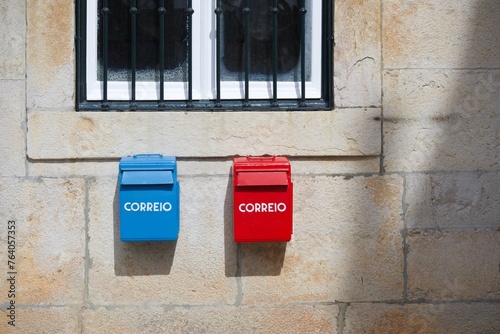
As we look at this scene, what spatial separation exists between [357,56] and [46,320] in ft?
6.82

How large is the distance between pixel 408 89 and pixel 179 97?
1187mm

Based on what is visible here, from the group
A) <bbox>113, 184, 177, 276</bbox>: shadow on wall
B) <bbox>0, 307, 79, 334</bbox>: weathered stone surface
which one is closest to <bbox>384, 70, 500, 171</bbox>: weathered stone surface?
<bbox>113, 184, 177, 276</bbox>: shadow on wall

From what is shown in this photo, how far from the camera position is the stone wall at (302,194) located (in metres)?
3.88

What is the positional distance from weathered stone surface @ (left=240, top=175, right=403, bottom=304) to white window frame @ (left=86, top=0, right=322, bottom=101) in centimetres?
53

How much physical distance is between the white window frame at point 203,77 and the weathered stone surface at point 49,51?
0.49ft

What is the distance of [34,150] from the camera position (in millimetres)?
3865

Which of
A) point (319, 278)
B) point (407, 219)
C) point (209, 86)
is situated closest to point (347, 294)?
point (319, 278)

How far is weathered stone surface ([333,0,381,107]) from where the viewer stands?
3.92 m

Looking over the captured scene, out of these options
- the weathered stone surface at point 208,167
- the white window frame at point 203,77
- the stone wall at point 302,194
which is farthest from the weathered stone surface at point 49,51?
the weathered stone surface at point 208,167

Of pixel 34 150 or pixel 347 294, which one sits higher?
pixel 34 150

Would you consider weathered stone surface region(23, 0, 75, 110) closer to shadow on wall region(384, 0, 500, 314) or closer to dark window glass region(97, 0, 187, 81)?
dark window glass region(97, 0, 187, 81)

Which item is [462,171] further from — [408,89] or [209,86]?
[209,86]

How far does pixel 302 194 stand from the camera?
12.9 ft

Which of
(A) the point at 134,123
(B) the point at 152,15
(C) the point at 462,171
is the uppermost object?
(B) the point at 152,15
